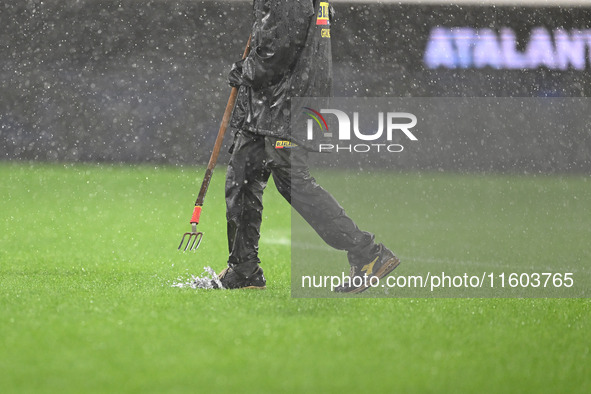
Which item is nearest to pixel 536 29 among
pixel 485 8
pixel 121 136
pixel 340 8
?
pixel 485 8

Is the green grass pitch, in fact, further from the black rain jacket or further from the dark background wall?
the dark background wall

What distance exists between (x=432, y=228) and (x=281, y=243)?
1588 millimetres

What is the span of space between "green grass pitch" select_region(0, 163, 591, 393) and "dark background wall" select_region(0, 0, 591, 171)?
5.64 metres

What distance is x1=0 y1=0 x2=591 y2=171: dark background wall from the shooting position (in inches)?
503

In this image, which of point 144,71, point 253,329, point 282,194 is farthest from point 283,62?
point 144,71

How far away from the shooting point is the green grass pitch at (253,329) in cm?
259

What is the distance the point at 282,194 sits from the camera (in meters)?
4.40

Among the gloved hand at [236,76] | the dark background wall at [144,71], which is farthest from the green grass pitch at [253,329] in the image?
the dark background wall at [144,71]

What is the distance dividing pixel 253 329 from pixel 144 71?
1034 cm

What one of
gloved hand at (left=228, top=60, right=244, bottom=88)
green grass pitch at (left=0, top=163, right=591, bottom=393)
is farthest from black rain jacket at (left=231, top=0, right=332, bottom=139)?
green grass pitch at (left=0, top=163, right=591, bottom=393)

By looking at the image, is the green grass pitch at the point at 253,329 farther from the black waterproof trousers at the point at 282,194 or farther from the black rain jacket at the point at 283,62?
the black rain jacket at the point at 283,62

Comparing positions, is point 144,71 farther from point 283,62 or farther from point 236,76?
point 283,62

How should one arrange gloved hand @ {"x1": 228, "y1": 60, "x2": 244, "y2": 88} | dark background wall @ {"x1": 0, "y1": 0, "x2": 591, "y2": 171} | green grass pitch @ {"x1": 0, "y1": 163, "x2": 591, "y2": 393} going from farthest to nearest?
dark background wall @ {"x1": 0, "y1": 0, "x2": 591, "y2": 171} → gloved hand @ {"x1": 228, "y1": 60, "x2": 244, "y2": 88} → green grass pitch @ {"x1": 0, "y1": 163, "x2": 591, "y2": 393}

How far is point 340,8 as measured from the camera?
13.7 m
